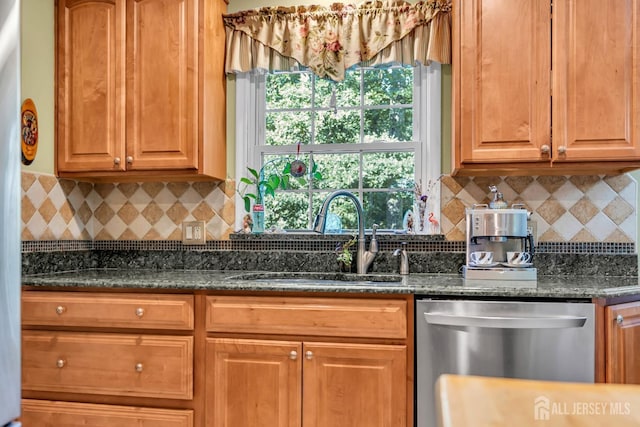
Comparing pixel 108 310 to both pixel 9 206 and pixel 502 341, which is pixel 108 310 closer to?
pixel 9 206

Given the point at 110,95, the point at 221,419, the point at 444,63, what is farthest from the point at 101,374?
the point at 444,63

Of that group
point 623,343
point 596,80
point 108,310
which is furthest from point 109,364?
point 596,80

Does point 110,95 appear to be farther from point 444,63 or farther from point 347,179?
point 444,63

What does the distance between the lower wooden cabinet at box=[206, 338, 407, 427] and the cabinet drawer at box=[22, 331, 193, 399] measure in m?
0.14

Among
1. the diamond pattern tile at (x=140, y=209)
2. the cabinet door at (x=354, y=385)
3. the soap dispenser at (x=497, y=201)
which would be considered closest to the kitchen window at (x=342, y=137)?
the diamond pattern tile at (x=140, y=209)

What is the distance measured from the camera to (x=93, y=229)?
274 centimetres

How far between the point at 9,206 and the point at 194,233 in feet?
5.90

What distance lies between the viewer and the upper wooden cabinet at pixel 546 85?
2.03 metres

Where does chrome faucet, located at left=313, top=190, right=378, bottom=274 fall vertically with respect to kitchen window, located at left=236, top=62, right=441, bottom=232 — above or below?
below

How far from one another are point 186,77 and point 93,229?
1.08 meters

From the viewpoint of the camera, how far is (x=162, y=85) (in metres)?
2.36

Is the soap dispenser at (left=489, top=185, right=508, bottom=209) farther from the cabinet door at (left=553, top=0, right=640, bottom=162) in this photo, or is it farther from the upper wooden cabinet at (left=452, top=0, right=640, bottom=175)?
the cabinet door at (left=553, top=0, right=640, bottom=162)

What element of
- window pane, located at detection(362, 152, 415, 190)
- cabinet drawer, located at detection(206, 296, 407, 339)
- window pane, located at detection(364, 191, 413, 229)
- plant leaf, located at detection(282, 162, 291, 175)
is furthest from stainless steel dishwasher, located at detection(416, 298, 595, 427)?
plant leaf, located at detection(282, 162, 291, 175)

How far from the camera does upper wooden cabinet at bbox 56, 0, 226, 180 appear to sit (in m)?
2.35
